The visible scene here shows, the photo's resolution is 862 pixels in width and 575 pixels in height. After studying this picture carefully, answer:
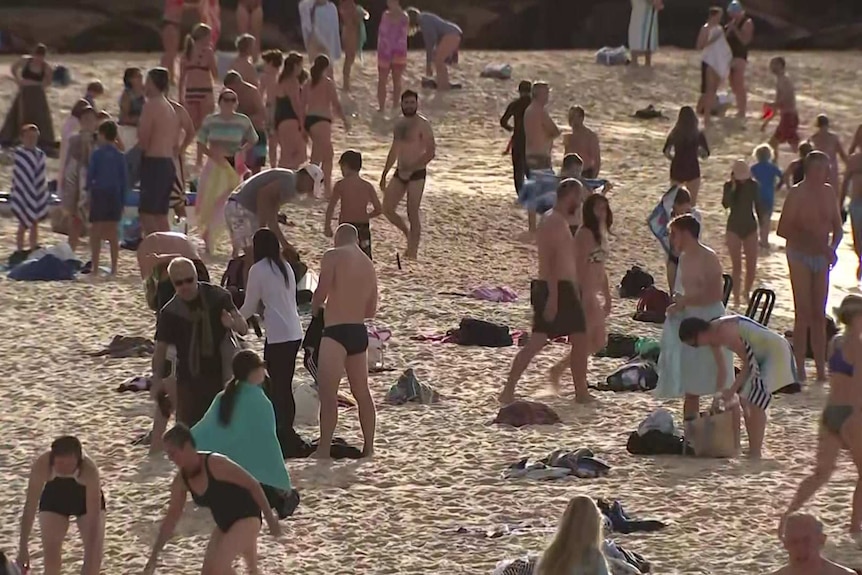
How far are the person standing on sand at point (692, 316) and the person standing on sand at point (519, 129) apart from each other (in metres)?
7.32

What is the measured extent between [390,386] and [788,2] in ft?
72.6

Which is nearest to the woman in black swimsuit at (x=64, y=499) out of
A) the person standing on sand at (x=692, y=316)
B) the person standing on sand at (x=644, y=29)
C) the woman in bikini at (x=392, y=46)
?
the person standing on sand at (x=692, y=316)

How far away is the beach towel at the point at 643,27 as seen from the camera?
81.8ft

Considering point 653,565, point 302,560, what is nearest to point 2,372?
point 302,560

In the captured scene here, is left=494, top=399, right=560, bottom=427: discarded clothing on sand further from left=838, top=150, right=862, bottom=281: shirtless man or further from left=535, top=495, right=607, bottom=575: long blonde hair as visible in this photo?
left=535, top=495, right=607, bottom=575: long blonde hair

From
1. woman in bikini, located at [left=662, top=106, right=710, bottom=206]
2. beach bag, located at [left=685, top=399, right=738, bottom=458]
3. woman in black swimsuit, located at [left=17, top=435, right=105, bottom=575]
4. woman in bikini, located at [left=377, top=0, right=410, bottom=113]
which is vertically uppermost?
woman in bikini, located at [left=377, top=0, right=410, bottom=113]

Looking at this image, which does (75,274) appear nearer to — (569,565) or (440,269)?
(440,269)

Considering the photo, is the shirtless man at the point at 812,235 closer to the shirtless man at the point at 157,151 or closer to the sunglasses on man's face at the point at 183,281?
the sunglasses on man's face at the point at 183,281

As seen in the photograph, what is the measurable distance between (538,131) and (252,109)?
8.60 feet

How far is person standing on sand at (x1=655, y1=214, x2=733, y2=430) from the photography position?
396 inches

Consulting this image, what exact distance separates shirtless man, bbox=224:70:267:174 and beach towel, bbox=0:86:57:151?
322 centimetres

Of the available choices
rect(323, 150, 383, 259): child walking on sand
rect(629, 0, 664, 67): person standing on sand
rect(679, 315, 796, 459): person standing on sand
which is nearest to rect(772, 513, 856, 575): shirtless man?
rect(679, 315, 796, 459): person standing on sand

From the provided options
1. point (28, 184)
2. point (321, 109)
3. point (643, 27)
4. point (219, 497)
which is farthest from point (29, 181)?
point (643, 27)

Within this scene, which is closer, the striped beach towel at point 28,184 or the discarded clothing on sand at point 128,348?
the discarded clothing on sand at point 128,348
